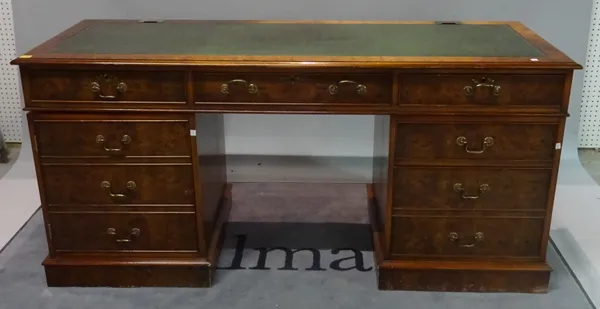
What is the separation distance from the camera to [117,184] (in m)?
2.16

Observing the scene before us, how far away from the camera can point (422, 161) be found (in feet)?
6.93

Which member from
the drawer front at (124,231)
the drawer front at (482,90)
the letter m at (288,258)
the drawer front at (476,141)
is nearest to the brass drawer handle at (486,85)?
the drawer front at (482,90)

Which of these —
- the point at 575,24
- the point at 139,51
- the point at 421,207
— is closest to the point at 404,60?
the point at 421,207

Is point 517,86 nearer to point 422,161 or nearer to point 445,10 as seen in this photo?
point 422,161

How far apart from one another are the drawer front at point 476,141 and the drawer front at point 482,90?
0.08m

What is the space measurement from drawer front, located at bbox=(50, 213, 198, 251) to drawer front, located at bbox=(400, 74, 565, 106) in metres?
0.83

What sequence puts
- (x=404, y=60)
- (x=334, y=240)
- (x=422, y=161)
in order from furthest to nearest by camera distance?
(x=334, y=240) < (x=422, y=161) < (x=404, y=60)

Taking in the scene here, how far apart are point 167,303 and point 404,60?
3.55 ft

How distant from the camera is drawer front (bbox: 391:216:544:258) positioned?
2170mm

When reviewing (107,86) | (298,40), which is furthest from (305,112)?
(107,86)

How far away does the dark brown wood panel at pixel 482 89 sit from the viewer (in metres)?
1.99

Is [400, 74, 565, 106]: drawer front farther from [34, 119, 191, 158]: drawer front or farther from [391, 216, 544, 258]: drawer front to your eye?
[34, 119, 191, 158]: drawer front

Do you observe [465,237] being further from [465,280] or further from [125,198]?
[125,198]

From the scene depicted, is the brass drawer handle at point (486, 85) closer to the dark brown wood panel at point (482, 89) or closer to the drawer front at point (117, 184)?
the dark brown wood panel at point (482, 89)
